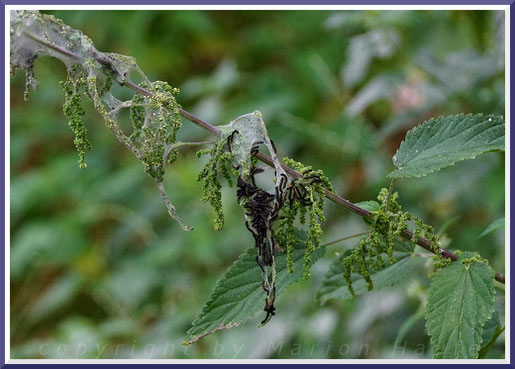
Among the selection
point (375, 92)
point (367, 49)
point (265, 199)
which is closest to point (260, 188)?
point (265, 199)

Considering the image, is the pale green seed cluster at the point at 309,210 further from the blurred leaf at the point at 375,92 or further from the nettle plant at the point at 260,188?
the blurred leaf at the point at 375,92

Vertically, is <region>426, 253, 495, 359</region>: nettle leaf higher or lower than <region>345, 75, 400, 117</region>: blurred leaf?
lower

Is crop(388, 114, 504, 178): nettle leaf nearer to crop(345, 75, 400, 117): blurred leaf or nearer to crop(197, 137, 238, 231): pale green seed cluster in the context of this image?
crop(197, 137, 238, 231): pale green seed cluster

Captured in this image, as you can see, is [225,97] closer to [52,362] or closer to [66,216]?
[66,216]

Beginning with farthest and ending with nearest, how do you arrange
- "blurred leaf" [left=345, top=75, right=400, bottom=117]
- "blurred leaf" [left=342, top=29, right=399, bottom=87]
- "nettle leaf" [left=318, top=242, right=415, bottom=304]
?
"blurred leaf" [left=342, top=29, right=399, bottom=87], "blurred leaf" [left=345, top=75, right=400, bottom=117], "nettle leaf" [left=318, top=242, right=415, bottom=304]

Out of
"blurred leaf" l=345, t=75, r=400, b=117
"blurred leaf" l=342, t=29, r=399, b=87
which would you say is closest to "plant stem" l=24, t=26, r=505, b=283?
"blurred leaf" l=345, t=75, r=400, b=117

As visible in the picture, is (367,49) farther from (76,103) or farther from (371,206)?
(76,103)

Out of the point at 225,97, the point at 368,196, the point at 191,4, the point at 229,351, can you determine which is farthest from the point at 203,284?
the point at 191,4
